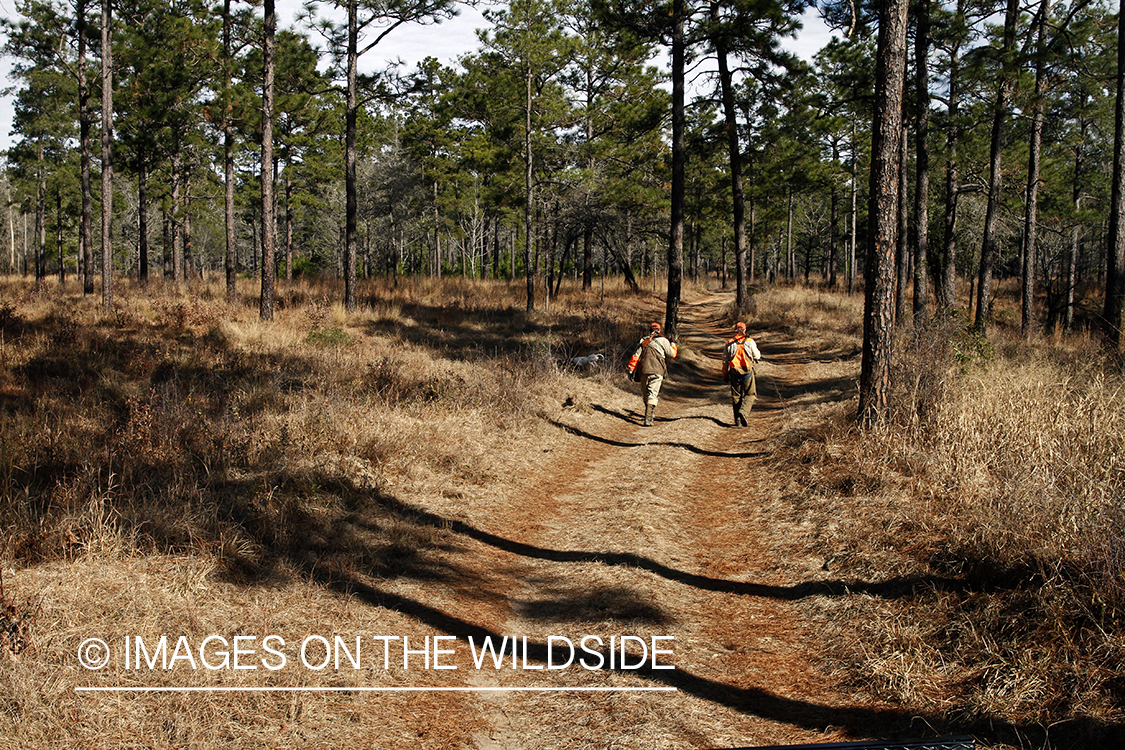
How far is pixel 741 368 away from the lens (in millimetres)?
10867

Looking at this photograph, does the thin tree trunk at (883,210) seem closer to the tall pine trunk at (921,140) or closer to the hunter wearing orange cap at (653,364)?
the hunter wearing orange cap at (653,364)

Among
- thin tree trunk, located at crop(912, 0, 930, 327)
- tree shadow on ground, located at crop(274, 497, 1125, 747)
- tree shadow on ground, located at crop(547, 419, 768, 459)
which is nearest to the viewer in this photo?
tree shadow on ground, located at crop(274, 497, 1125, 747)

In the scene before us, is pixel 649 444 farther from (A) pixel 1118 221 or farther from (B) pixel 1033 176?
(B) pixel 1033 176

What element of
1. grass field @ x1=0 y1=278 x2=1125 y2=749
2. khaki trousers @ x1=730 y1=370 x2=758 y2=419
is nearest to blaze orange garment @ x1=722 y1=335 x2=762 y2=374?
khaki trousers @ x1=730 y1=370 x2=758 y2=419

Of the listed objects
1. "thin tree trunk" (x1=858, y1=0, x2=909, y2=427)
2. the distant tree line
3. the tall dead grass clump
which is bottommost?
the tall dead grass clump

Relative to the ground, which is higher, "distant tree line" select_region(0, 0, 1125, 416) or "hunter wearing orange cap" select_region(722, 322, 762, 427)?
"distant tree line" select_region(0, 0, 1125, 416)

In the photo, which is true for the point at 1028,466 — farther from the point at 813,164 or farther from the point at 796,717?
the point at 813,164

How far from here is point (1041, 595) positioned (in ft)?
13.1
